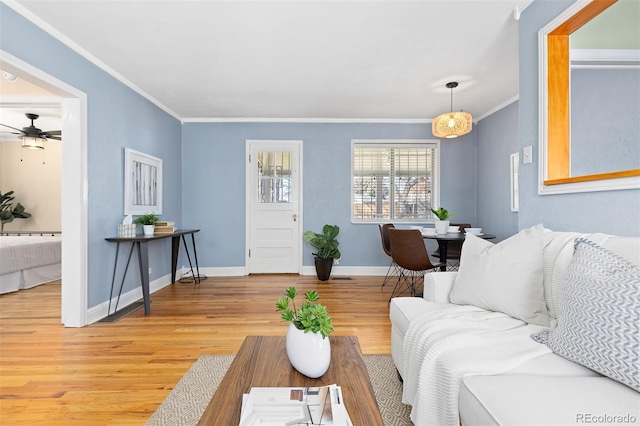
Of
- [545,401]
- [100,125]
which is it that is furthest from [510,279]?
[100,125]

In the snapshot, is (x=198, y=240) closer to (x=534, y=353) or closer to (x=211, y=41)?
(x=211, y=41)

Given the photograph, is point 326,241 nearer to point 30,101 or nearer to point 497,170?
point 497,170

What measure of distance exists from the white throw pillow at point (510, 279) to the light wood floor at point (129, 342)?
3.16ft

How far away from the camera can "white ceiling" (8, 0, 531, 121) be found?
242cm

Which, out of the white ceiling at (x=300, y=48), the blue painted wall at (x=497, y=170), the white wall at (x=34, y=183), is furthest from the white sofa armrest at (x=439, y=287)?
the white wall at (x=34, y=183)

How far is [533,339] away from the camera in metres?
1.38

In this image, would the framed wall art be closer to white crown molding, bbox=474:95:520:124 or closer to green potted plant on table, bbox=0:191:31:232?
green potted plant on table, bbox=0:191:31:232

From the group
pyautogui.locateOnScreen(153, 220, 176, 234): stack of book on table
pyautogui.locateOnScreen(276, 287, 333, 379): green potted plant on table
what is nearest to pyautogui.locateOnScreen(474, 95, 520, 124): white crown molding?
pyautogui.locateOnScreen(276, 287, 333, 379): green potted plant on table

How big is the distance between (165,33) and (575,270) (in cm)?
323

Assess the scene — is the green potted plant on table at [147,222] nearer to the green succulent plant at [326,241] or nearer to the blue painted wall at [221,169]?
the blue painted wall at [221,169]

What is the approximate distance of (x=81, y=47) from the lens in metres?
2.96

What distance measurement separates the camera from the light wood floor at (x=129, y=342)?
1.80 m

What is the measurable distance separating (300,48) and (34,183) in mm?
6881

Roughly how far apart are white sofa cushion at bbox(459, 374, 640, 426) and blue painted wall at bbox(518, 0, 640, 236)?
36.0 inches
